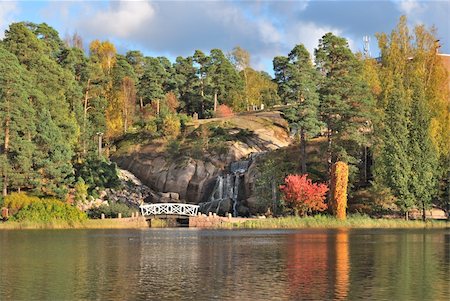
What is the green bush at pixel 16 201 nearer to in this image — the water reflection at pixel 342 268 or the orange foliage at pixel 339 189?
the orange foliage at pixel 339 189

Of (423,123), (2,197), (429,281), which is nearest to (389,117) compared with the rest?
(423,123)

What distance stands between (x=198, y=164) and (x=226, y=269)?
50504 mm

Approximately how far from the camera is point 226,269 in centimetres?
2612

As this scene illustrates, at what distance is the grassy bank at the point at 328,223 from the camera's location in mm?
56156

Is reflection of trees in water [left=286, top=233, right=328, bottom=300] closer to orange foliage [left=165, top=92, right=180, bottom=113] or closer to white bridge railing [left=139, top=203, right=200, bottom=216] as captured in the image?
white bridge railing [left=139, top=203, right=200, bottom=216]

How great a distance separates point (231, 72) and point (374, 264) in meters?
78.1

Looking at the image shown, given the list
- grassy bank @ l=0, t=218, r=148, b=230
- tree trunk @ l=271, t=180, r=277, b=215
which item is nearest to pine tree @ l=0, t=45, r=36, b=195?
grassy bank @ l=0, t=218, r=148, b=230

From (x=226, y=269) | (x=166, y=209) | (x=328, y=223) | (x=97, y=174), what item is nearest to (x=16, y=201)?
(x=97, y=174)

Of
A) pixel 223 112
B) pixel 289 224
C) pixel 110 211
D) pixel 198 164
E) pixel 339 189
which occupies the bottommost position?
pixel 289 224

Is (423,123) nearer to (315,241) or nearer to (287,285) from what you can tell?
(315,241)

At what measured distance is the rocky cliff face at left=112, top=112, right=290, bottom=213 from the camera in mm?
74125

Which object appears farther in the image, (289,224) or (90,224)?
(90,224)

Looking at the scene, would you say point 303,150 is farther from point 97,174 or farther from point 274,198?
point 97,174

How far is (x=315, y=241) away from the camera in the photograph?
40.2 meters
